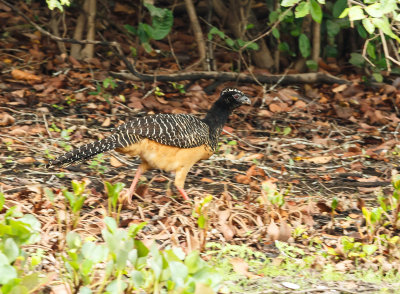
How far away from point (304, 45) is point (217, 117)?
3.30m

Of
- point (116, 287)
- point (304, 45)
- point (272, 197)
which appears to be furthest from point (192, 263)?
point (304, 45)

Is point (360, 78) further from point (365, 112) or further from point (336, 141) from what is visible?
point (336, 141)

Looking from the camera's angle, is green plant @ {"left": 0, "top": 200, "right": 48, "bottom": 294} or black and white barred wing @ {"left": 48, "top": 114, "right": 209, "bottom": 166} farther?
black and white barred wing @ {"left": 48, "top": 114, "right": 209, "bottom": 166}

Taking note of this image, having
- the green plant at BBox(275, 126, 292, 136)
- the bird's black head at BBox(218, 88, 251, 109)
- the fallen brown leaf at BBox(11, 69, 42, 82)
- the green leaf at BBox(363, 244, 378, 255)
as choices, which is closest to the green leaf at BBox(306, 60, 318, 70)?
the green plant at BBox(275, 126, 292, 136)

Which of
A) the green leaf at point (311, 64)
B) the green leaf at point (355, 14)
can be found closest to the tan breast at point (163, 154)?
the green leaf at point (355, 14)

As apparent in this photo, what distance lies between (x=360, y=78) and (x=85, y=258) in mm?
7827

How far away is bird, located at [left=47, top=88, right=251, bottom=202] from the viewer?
6.22 m

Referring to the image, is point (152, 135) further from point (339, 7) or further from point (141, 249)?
point (339, 7)

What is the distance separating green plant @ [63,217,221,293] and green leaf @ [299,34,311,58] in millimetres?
6690

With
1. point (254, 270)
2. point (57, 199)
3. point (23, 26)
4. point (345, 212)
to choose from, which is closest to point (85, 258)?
point (254, 270)

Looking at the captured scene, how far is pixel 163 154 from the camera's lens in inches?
262

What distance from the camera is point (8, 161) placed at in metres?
7.05

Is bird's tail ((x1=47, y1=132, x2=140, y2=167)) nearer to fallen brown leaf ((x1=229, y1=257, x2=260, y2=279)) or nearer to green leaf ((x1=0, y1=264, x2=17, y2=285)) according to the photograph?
fallen brown leaf ((x1=229, y1=257, x2=260, y2=279))

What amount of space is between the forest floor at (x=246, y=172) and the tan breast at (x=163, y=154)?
27cm
